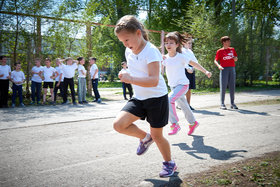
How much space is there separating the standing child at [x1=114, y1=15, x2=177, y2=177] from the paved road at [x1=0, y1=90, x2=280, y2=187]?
0.52m

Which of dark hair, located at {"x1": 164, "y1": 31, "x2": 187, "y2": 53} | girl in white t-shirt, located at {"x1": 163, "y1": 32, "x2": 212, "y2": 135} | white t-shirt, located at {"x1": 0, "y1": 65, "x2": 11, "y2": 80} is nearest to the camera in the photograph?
dark hair, located at {"x1": 164, "y1": 31, "x2": 187, "y2": 53}

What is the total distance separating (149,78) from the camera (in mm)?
2605

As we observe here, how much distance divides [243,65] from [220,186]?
52.4 feet

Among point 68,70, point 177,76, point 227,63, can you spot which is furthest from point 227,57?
point 68,70

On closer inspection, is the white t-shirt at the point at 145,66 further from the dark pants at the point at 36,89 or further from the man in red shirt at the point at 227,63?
the dark pants at the point at 36,89

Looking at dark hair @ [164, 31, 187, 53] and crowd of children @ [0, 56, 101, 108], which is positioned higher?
dark hair @ [164, 31, 187, 53]

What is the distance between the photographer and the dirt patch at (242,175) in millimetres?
2648

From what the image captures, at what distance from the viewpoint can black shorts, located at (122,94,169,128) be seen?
9.36ft

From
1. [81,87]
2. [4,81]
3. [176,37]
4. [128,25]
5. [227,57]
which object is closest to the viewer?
[128,25]

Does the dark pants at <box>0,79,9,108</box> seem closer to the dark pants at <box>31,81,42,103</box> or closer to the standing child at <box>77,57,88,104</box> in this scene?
the dark pants at <box>31,81,42,103</box>

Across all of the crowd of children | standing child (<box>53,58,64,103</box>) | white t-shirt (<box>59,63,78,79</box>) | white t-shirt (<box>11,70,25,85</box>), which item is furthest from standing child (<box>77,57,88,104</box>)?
white t-shirt (<box>11,70,25,85</box>)

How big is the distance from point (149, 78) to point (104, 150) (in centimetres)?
181

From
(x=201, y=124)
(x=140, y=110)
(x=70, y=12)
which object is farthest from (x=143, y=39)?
Result: (x=70, y=12)

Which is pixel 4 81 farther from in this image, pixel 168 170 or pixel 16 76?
pixel 168 170
